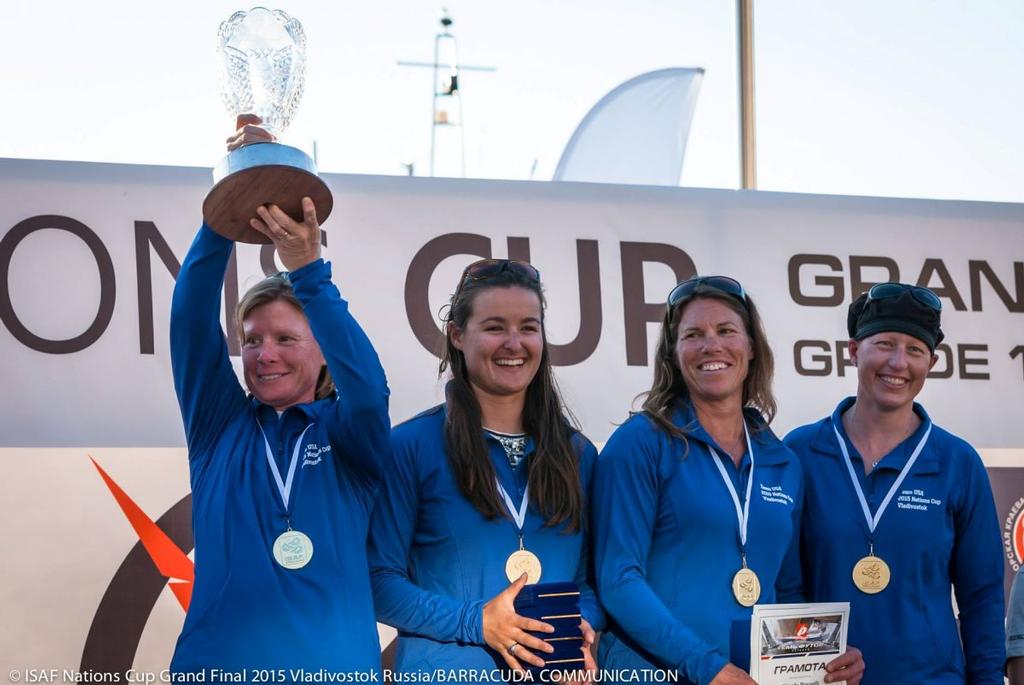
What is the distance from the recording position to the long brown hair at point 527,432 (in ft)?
9.06

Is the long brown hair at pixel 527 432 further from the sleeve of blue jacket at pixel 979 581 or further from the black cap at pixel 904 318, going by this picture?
the sleeve of blue jacket at pixel 979 581

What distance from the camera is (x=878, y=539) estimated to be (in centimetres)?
311

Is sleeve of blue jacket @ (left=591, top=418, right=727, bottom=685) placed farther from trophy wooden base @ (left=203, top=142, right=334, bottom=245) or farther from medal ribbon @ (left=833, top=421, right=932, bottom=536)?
trophy wooden base @ (left=203, top=142, right=334, bottom=245)

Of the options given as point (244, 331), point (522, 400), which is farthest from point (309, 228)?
point (522, 400)

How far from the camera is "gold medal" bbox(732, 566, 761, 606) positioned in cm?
280

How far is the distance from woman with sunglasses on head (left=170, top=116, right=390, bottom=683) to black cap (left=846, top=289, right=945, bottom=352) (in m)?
1.43

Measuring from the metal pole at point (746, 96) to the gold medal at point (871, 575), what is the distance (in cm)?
189

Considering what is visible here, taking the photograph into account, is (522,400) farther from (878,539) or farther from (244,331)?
(878,539)

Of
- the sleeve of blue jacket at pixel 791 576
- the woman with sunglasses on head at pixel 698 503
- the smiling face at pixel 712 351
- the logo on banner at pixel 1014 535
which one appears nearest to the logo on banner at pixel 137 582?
the woman with sunglasses on head at pixel 698 503

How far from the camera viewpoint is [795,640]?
268 centimetres

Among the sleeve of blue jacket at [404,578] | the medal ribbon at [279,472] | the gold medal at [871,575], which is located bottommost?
the gold medal at [871,575]

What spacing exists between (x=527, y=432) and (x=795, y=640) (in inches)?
30.7

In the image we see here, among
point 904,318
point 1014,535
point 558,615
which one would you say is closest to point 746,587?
point 558,615

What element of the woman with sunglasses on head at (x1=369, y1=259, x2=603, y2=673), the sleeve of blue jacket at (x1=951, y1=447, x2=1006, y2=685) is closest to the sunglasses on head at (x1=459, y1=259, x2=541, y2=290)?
the woman with sunglasses on head at (x1=369, y1=259, x2=603, y2=673)
